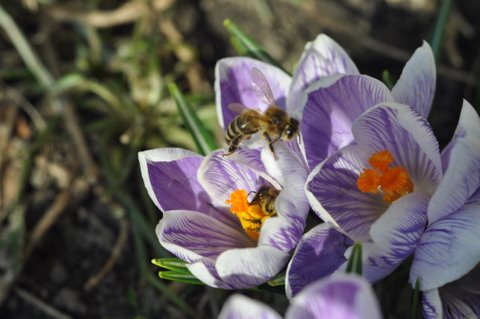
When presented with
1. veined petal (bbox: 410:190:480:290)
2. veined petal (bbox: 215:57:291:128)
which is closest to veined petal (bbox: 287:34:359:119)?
veined petal (bbox: 215:57:291:128)

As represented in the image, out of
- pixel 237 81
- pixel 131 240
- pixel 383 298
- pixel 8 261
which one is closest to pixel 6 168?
pixel 8 261

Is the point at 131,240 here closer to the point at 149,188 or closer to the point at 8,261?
the point at 8,261

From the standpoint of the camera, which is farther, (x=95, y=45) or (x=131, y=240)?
(x=95, y=45)

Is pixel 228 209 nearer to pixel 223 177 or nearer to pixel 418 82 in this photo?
pixel 223 177

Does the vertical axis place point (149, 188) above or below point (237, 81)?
below

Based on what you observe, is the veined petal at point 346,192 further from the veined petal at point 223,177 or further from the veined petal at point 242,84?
the veined petal at point 242,84

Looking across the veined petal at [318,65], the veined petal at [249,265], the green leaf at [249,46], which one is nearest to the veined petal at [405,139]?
the veined petal at [318,65]

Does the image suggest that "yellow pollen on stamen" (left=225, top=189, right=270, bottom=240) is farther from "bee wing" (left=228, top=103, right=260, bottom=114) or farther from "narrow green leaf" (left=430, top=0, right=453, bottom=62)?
"narrow green leaf" (left=430, top=0, right=453, bottom=62)
